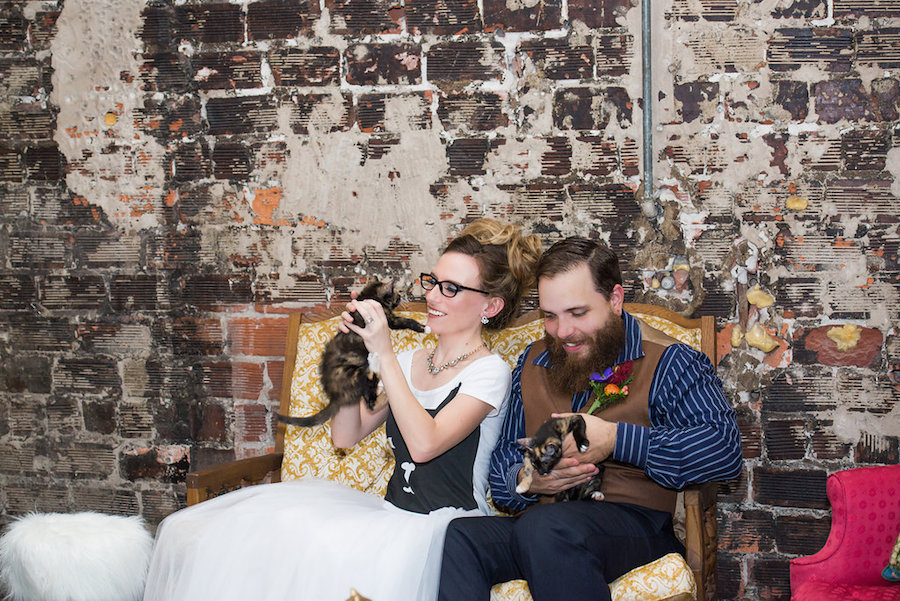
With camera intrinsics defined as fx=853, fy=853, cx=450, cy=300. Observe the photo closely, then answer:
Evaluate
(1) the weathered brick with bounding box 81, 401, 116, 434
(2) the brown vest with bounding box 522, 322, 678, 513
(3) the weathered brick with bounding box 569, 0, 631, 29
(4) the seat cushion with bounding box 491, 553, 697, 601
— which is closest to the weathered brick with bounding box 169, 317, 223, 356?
(1) the weathered brick with bounding box 81, 401, 116, 434

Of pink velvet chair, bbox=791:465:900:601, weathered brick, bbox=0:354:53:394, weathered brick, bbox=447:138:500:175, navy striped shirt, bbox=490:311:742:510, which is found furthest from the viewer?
weathered brick, bbox=0:354:53:394

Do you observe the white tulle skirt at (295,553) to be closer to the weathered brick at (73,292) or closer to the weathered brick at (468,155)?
the weathered brick at (468,155)

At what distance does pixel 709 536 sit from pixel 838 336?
1067 mm

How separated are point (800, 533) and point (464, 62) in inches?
91.1

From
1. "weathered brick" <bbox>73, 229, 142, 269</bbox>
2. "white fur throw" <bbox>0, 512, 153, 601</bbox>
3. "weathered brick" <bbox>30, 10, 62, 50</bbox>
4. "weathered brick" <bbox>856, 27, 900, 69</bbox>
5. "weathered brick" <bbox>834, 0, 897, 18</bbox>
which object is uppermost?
"weathered brick" <bbox>30, 10, 62, 50</bbox>

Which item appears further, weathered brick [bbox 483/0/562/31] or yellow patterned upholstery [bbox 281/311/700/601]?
weathered brick [bbox 483/0/562/31]

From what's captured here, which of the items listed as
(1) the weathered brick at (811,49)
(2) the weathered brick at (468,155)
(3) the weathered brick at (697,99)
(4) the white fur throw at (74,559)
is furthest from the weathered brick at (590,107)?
(4) the white fur throw at (74,559)

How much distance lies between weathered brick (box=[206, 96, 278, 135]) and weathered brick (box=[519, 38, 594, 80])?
1114 mm

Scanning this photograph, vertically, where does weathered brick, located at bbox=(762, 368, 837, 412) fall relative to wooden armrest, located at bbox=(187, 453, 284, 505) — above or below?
above

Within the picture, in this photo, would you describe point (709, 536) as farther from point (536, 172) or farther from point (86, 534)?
point (86, 534)

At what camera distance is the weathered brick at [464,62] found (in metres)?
3.44

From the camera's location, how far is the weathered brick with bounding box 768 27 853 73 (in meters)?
3.19

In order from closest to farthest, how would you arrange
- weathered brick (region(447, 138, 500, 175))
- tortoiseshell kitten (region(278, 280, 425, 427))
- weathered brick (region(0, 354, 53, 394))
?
tortoiseshell kitten (region(278, 280, 425, 427)), weathered brick (region(447, 138, 500, 175)), weathered brick (region(0, 354, 53, 394))

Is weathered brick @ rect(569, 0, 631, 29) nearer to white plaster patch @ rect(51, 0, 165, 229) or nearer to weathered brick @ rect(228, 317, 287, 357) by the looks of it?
weathered brick @ rect(228, 317, 287, 357)
